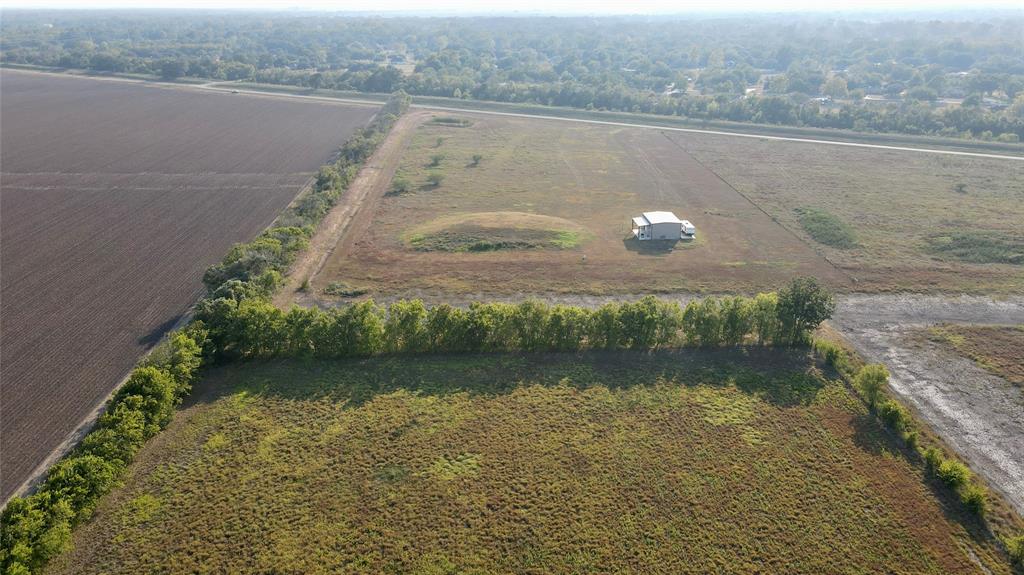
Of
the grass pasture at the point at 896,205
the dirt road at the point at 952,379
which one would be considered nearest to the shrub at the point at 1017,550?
the dirt road at the point at 952,379

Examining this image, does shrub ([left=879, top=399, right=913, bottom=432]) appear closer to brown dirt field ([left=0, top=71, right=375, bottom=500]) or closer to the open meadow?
the open meadow

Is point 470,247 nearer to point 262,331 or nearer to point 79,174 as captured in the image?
point 262,331

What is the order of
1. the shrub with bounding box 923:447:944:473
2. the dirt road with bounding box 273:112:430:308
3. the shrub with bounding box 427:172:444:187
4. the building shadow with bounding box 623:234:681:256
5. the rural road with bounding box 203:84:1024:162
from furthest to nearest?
the rural road with bounding box 203:84:1024:162 < the shrub with bounding box 427:172:444:187 < the building shadow with bounding box 623:234:681:256 < the dirt road with bounding box 273:112:430:308 < the shrub with bounding box 923:447:944:473

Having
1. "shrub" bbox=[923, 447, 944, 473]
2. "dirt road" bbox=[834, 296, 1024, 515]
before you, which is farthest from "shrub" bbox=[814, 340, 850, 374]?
"shrub" bbox=[923, 447, 944, 473]

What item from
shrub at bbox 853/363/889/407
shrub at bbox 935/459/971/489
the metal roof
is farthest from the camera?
the metal roof

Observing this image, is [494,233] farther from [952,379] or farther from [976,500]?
[976,500]

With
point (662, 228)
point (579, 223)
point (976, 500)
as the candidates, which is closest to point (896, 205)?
point (662, 228)
